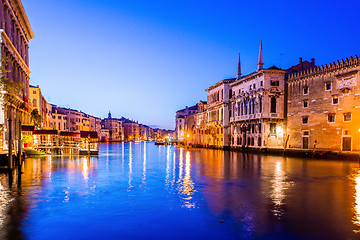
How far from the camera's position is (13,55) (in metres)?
28.3

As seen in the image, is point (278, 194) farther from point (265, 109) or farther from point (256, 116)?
point (256, 116)

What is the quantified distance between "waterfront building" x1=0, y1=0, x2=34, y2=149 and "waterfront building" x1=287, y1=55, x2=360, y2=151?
32819 mm

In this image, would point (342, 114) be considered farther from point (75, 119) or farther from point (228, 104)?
point (75, 119)

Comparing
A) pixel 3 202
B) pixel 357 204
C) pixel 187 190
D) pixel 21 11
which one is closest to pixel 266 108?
pixel 187 190

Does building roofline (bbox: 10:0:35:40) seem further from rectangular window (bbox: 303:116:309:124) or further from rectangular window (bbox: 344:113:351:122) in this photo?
rectangular window (bbox: 344:113:351:122)

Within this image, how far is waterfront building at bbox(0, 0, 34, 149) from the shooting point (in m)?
23.8

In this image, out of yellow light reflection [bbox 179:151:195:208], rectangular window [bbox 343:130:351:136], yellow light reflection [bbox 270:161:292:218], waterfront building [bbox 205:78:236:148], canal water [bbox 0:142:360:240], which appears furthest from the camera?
waterfront building [bbox 205:78:236:148]

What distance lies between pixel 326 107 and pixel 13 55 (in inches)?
1433

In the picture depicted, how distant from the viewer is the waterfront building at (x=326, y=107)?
109 feet

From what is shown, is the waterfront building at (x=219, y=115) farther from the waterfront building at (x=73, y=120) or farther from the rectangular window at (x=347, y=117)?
the waterfront building at (x=73, y=120)

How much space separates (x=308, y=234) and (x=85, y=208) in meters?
6.69

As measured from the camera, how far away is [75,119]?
11312 cm

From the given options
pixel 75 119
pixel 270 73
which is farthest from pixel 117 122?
pixel 270 73

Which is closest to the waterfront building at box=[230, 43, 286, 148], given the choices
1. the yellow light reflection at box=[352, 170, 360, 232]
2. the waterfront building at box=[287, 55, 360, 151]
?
the waterfront building at box=[287, 55, 360, 151]
